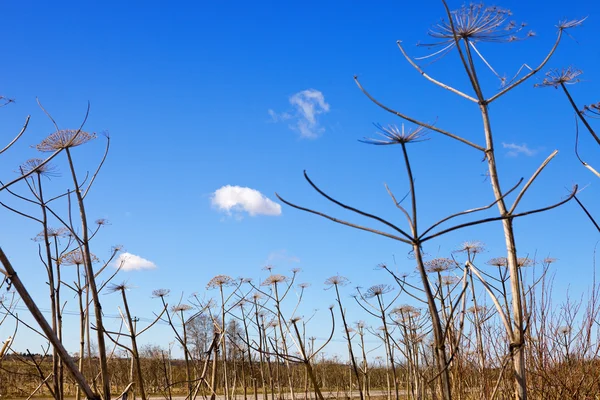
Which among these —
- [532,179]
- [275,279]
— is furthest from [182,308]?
[532,179]

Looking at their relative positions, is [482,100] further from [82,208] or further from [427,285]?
[82,208]

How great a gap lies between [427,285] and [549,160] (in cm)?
62

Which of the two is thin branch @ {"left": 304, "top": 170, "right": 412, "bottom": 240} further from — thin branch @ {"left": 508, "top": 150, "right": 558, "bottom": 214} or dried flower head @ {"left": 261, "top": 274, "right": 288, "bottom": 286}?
dried flower head @ {"left": 261, "top": 274, "right": 288, "bottom": 286}

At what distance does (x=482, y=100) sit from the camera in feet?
6.47

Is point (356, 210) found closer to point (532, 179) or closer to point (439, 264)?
point (532, 179)

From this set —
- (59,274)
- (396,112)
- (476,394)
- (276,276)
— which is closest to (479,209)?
(396,112)

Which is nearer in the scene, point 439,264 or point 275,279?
point 439,264

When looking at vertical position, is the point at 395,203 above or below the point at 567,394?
above

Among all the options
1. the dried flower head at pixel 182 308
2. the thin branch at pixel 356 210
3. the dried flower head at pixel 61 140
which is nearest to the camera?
the thin branch at pixel 356 210

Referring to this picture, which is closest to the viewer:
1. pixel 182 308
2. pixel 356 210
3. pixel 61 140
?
pixel 356 210

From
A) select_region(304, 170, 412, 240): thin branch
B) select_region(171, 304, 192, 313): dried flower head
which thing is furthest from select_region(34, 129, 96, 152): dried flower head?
select_region(171, 304, 192, 313): dried flower head

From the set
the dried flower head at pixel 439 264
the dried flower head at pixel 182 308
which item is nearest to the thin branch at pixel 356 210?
A: the dried flower head at pixel 439 264

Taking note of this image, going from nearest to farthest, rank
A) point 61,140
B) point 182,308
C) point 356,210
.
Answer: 1. point 356,210
2. point 61,140
3. point 182,308

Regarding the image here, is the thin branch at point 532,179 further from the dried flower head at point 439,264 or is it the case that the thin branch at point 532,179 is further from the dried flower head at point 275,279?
the dried flower head at point 275,279
